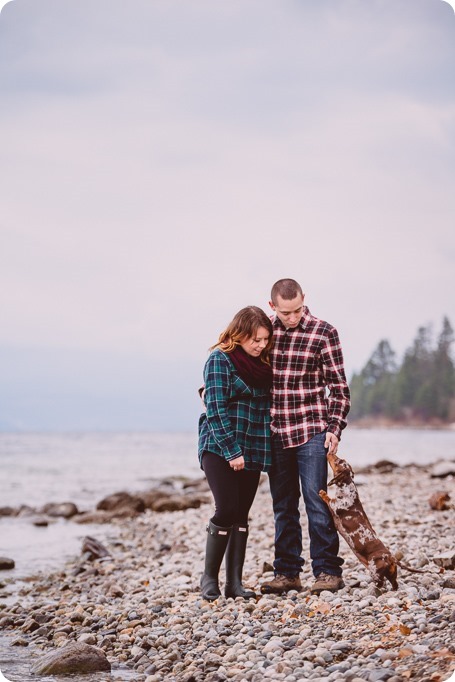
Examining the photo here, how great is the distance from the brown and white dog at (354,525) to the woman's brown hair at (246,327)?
3.29ft

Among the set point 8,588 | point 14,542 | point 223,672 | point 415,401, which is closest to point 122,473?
point 14,542


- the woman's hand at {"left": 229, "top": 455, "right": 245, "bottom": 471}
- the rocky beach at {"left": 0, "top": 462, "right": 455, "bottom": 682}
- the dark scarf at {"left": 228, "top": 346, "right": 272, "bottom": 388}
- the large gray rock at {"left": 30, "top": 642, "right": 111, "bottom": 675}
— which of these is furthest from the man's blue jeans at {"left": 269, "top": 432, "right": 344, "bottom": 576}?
the large gray rock at {"left": 30, "top": 642, "right": 111, "bottom": 675}

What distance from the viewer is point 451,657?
388 centimetres

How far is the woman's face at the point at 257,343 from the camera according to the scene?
5.48 m

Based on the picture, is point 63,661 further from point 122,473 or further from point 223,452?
point 122,473

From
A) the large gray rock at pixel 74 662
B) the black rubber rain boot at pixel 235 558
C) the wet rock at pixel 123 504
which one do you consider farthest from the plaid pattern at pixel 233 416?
the wet rock at pixel 123 504

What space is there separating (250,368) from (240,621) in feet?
5.77

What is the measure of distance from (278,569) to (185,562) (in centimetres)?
272

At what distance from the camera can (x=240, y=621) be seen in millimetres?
5211

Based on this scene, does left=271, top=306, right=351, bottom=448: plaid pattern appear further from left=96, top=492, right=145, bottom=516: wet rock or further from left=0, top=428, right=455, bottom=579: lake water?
left=96, top=492, right=145, bottom=516: wet rock

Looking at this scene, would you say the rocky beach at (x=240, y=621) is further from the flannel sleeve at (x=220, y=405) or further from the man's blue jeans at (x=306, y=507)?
the flannel sleeve at (x=220, y=405)

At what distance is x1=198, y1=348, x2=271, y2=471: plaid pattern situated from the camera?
5496 mm

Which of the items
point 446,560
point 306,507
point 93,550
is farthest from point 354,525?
point 93,550

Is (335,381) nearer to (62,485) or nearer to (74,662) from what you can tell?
(74,662)
